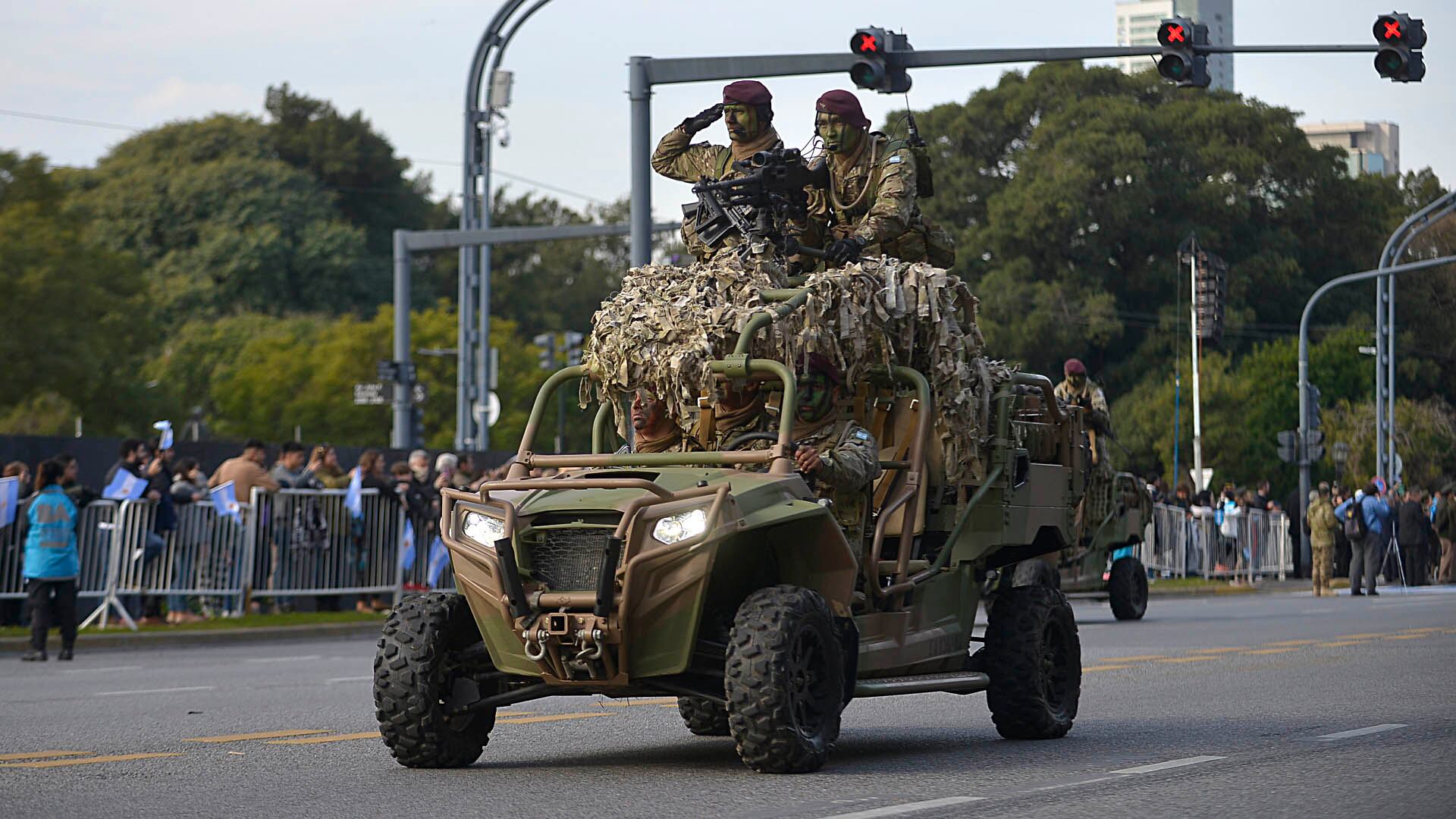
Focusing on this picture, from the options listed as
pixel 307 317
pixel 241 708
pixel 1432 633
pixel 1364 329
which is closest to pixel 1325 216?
pixel 1364 329

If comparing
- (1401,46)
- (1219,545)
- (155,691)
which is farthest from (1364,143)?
(155,691)

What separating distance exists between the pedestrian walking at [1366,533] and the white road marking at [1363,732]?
2368 cm

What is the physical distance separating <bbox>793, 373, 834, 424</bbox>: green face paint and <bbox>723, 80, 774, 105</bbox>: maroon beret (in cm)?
187

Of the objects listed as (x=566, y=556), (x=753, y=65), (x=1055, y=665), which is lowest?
(x=1055, y=665)

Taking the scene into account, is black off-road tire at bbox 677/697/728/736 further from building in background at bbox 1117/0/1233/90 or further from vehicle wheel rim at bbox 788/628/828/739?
building in background at bbox 1117/0/1233/90

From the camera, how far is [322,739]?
11305 millimetres

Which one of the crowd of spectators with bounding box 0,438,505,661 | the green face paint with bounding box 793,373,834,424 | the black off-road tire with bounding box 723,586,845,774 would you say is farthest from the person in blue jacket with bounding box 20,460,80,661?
the black off-road tire with bounding box 723,586,845,774

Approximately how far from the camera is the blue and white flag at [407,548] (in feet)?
81.7

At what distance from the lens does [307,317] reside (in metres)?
75.8

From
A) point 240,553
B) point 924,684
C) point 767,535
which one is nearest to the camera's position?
point 767,535

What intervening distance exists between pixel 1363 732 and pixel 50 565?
12171 millimetres

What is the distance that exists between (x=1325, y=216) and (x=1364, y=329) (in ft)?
18.3

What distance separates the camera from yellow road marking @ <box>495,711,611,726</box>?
12.4 m

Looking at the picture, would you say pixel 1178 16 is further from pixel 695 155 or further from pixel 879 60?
pixel 695 155
